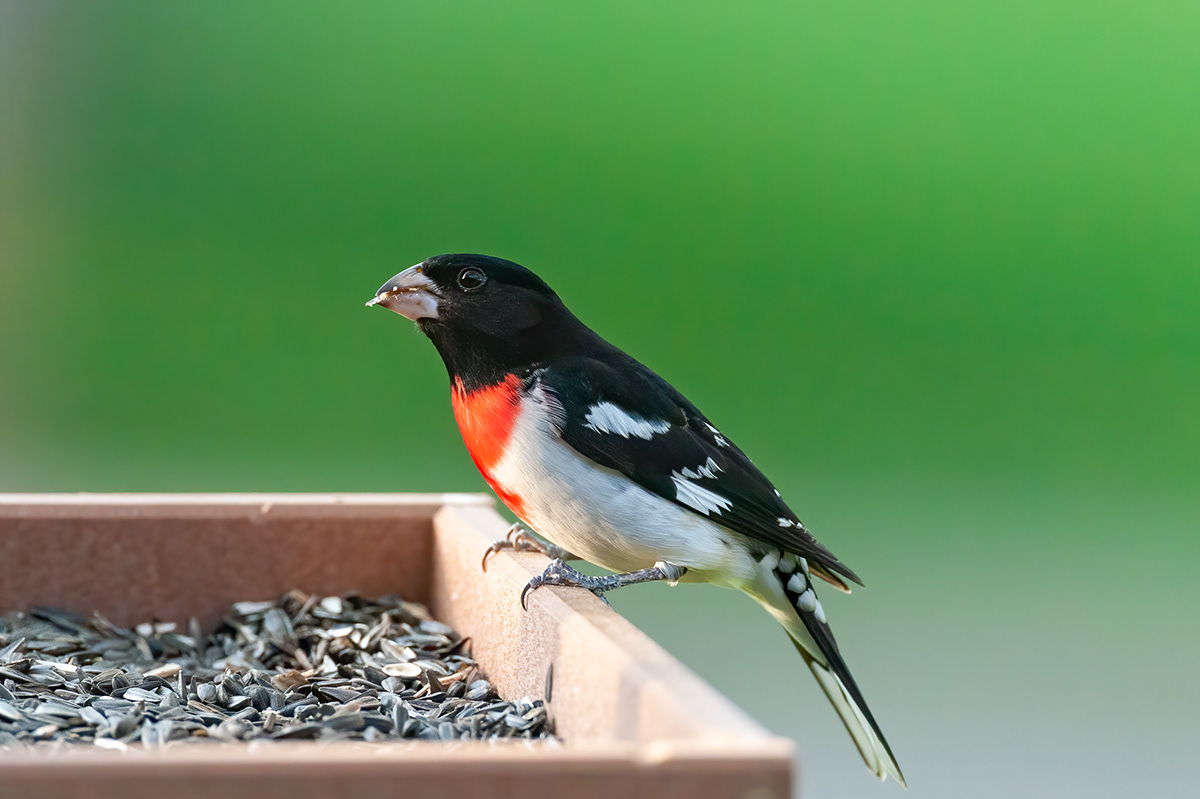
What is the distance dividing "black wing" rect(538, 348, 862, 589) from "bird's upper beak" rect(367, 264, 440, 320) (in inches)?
12.4

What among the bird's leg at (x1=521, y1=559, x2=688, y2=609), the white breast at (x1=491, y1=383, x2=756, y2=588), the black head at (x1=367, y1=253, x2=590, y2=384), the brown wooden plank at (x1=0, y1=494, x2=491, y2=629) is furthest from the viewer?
the brown wooden plank at (x1=0, y1=494, x2=491, y2=629)

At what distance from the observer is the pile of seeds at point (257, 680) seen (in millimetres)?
1954

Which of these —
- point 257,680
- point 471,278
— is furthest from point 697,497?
point 257,680

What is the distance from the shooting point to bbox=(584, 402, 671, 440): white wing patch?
96.0 inches

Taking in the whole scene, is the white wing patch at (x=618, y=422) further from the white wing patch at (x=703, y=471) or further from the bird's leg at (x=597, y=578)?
the bird's leg at (x=597, y=578)

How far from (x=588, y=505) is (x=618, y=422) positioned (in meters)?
0.19

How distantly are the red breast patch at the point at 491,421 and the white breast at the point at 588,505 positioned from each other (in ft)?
0.09

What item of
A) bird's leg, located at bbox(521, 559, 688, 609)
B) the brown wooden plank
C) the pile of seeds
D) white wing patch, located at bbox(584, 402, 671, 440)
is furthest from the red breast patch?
the brown wooden plank

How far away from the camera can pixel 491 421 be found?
8.30ft

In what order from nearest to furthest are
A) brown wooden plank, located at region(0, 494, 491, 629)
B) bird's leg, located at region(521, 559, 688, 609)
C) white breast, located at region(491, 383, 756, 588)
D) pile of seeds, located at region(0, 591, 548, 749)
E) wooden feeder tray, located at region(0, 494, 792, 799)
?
wooden feeder tray, located at region(0, 494, 792, 799) < pile of seeds, located at region(0, 591, 548, 749) < bird's leg, located at region(521, 559, 688, 609) < white breast, located at region(491, 383, 756, 588) < brown wooden plank, located at region(0, 494, 491, 629)

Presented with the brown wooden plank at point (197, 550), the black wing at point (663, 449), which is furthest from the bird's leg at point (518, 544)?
the brown wooden plank at point (197, 550)

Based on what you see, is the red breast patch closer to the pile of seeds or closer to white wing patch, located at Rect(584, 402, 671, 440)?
white wing patch, located at Rect(584, 402, 671, 440)

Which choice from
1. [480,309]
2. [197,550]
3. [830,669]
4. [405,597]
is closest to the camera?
[480,309]

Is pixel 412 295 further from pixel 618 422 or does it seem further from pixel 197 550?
pixel 197 550
